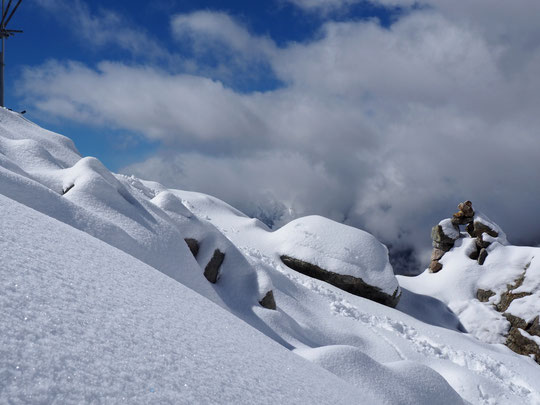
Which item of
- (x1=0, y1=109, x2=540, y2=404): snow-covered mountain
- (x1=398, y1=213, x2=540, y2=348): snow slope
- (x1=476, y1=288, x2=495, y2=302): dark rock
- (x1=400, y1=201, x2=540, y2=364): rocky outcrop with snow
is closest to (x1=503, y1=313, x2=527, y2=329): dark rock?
(x1=400, y1=201, x2=540, y2=364): rocky outcrop with snow

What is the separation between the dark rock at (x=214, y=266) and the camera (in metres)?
7.99

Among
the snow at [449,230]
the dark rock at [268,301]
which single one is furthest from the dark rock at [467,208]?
the dark rock at [268,301]

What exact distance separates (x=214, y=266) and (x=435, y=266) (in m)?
17.1

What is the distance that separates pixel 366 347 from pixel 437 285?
1233cm

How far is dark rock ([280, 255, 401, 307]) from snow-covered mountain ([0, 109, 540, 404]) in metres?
0.05

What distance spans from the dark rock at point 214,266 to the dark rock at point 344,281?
696 cm

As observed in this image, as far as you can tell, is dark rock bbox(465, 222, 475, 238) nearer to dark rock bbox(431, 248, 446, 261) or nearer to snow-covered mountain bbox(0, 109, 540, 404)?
dark rock bbox(431, 248, 446, 261)

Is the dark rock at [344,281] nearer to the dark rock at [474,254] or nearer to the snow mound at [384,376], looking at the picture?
the dark rock at [474,254]

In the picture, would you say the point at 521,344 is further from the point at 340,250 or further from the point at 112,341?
the point at 112,341

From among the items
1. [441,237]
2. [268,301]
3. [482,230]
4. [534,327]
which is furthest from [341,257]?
[482,230]

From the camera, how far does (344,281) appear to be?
14430 mm

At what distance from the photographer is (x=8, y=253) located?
227cm

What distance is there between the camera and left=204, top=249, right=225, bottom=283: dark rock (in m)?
7.99

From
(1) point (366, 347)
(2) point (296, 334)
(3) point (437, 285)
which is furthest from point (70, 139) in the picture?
(3) point (437, 285)
